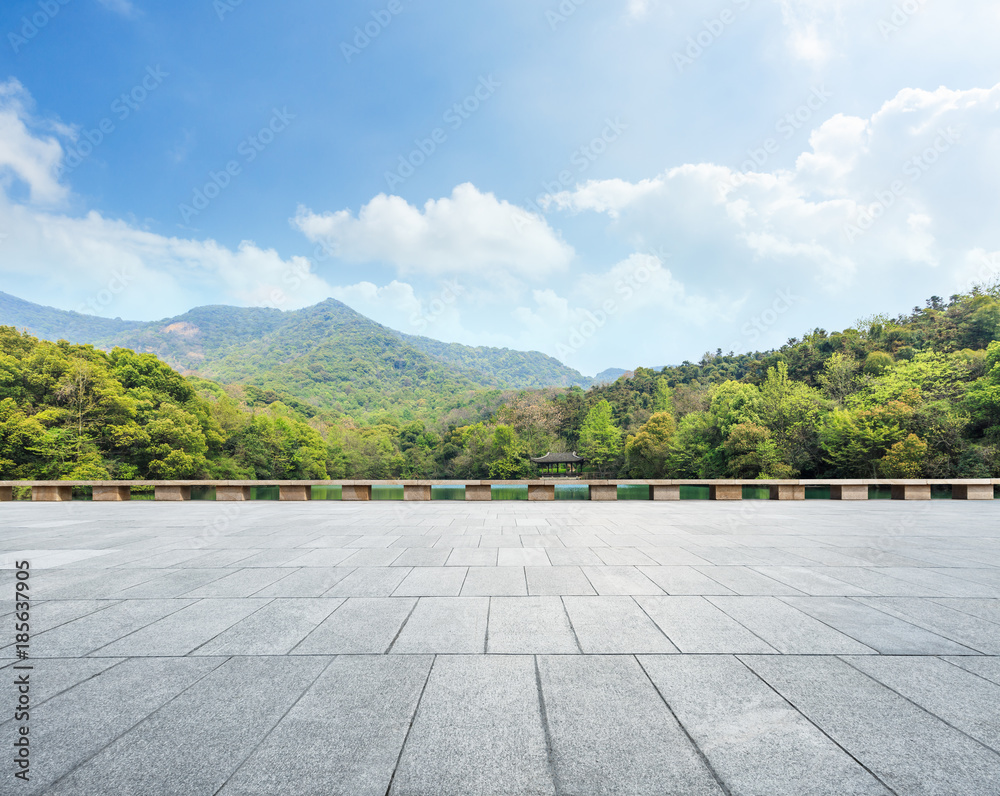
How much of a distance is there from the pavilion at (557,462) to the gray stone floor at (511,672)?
53624mm

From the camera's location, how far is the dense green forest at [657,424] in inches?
1126

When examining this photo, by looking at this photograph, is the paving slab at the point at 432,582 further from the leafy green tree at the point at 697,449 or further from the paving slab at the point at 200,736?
the leafy green tree at the point at 697,449

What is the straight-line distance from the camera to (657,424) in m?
48.2

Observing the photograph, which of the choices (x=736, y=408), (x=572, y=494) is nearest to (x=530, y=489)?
(x=572, y=494)

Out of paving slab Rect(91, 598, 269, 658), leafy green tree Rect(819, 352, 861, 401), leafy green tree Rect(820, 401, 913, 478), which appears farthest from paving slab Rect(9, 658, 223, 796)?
leafy green tree Rect(819, 352, 861, 401)

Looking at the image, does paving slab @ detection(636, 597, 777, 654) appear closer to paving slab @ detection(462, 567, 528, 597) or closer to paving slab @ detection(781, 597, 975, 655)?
paving slab @ detection(781, 597, 975, 655)

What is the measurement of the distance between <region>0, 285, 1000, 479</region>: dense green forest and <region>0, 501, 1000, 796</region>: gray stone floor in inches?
1190

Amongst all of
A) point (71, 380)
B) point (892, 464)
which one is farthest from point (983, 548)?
point (71, 380)

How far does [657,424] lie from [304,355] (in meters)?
98.5

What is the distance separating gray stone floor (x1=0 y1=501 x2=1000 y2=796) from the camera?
196cm

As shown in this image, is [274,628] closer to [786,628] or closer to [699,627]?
[699,627]

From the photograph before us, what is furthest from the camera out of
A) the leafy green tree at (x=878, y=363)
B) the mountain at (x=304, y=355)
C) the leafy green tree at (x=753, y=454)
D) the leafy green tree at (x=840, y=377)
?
the mountain at (x=304, y=355)

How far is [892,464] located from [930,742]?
34.2 metres

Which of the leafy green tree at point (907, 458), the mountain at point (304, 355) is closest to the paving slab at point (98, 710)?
the leafy green tree at point (907, 458)
